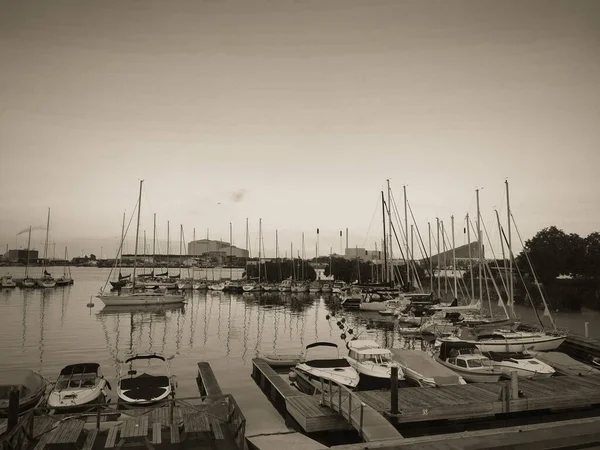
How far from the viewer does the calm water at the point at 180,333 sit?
1355 inches

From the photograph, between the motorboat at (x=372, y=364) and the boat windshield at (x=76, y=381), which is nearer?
the boat windshield at (x=76, y=381)

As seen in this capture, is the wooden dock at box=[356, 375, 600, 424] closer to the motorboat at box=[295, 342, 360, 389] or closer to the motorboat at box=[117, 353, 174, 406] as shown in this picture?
the motorboat at box=[295, 342, 360, 389]

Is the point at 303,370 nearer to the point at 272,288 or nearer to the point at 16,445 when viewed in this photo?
the point at 16,445

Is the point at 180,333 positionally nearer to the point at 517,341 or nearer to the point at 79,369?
the point at 79,369

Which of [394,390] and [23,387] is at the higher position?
[394,390]

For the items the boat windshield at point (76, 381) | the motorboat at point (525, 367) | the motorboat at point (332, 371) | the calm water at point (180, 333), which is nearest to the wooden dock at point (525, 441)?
the motorboat at point (332, 371)

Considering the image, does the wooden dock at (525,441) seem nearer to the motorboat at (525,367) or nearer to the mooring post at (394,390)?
the mooring post at (394,390)

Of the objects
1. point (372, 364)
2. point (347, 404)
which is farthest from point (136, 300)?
point (347, 404)

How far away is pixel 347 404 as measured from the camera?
17406 mm

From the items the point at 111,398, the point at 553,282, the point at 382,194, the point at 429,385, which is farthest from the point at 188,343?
the point at 553,282

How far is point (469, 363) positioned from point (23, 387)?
920 inches

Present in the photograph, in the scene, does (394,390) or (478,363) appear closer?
(394,390)

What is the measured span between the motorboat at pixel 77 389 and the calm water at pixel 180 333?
16.4 ft

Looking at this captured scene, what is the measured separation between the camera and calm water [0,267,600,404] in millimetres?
34406
